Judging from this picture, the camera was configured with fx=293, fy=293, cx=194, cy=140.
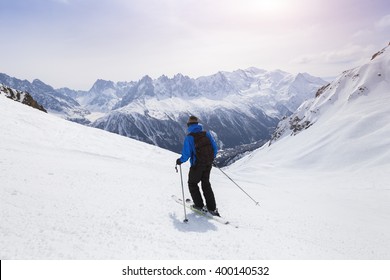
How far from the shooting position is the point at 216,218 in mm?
8336

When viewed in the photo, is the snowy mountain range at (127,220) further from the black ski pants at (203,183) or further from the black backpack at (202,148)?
the black backpack at (202,148)

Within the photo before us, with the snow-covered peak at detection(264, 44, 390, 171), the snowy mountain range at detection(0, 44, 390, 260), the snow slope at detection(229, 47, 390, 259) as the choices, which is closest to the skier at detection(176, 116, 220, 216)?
the snowy mountain range at detection(0, 44, 390, 260)

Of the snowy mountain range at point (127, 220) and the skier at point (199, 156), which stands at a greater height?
the skier at point (199, 156)

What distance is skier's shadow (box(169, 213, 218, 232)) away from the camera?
7464 millimetres

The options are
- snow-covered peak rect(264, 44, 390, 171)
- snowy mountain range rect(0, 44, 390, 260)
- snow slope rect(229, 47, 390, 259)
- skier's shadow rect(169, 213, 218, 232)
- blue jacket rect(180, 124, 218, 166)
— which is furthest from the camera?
snow-covered peak rect(264, 44, 390, 171)

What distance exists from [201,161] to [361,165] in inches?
1614

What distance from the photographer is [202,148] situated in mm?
8633

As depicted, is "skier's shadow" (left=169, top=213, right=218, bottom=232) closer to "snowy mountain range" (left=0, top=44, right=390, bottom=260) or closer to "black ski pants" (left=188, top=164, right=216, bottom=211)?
"snowy mountain range" (left=0, top=44, right=390, bottom=260)

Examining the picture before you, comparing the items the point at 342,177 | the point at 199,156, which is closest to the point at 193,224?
the point at 199,156

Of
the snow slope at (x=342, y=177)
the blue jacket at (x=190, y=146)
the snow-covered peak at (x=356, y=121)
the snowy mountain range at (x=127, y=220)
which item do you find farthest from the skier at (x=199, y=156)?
the snow-covered peak at (x=356, y=121)

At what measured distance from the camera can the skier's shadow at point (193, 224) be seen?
7.46 meters

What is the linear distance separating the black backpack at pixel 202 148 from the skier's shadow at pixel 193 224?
158 cm

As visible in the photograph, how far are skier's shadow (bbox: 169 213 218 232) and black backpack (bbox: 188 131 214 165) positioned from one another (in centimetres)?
158
